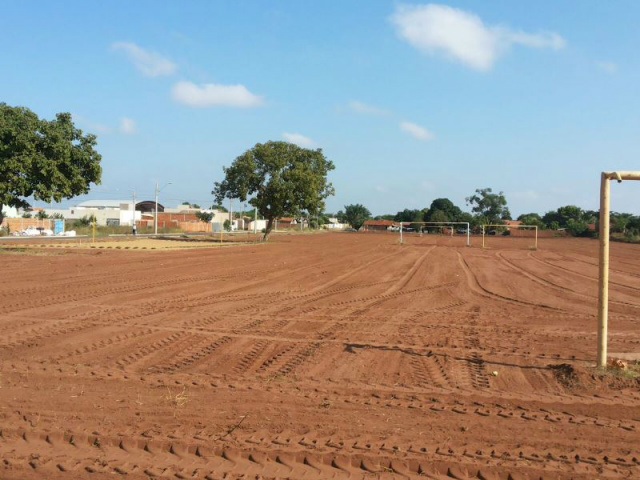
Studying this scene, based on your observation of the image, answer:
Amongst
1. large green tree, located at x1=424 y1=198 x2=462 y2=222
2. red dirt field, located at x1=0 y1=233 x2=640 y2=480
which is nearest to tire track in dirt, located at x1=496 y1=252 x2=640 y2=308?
red dirt field, located at x1=0 y1=233 x2=640 y2=480

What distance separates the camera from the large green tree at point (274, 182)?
5078cm

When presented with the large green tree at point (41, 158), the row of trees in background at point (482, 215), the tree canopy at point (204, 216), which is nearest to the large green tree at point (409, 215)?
the row of trees in background at point (482, 215)

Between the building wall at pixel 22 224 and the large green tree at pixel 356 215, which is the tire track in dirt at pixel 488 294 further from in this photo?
the large green tree at pixel 356 215

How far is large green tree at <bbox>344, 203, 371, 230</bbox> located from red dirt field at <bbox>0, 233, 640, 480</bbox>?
15155cm

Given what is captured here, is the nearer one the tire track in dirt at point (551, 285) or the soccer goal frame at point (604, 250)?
the soccer goal frame at point (604, 250)

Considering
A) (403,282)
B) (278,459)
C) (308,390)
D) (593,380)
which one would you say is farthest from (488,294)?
(278,459)

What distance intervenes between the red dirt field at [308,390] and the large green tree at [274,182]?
37087mm

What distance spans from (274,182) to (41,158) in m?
24.7

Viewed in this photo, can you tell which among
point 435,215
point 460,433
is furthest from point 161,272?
point 435,215

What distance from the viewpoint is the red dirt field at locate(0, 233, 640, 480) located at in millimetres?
4566

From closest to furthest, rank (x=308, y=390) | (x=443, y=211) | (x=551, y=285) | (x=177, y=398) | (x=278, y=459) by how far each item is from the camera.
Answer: (x=278, y=459) < (x=177, y=398) < (x=308, y=390) < (x=551, y=285) < (x=443, y=211)

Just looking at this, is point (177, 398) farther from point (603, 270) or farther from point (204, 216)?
point (204, 216)

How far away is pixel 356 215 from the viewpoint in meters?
167

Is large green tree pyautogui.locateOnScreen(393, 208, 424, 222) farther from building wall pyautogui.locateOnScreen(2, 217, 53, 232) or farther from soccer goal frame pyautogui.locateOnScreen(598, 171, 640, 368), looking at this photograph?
soccer goal frame pyautogui.locateOnScreen(598, 171, 640, 368)
